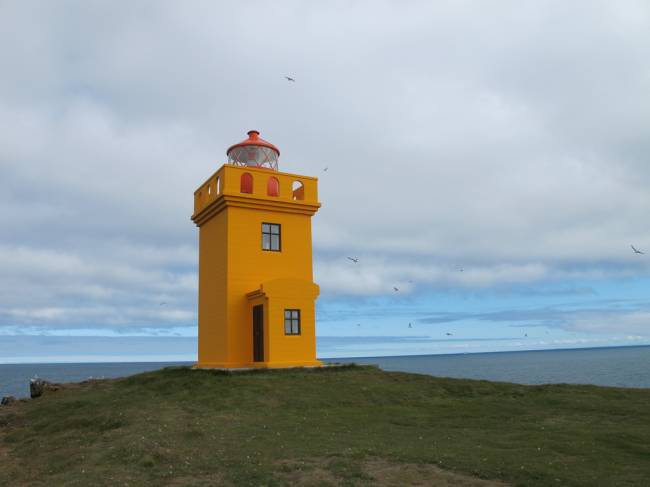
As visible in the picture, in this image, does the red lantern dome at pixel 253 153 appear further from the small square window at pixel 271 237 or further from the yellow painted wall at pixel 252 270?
the small square window at pixel 271 237

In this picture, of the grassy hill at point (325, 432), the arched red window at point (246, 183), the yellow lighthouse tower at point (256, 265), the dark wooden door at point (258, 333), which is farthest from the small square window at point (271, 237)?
the grassy hill at point (325, 432)

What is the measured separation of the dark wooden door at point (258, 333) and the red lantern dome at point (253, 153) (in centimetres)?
734

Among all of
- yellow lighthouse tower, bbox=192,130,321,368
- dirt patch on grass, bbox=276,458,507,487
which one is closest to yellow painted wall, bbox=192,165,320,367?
yellow lighthouse tower, bbox=192,130,321,368

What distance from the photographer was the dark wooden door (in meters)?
23.7

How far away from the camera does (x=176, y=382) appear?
20.8 metres

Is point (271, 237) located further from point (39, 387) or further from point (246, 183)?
point (39, 387)

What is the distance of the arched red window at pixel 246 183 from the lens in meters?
25.6

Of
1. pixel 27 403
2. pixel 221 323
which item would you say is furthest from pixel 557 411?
pixel 27 403

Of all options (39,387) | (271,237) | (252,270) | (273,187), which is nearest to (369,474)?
(252,270)

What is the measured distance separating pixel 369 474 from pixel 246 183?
17.5 meters

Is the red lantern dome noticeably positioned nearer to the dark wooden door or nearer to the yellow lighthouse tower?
the yellow lighthouse tower

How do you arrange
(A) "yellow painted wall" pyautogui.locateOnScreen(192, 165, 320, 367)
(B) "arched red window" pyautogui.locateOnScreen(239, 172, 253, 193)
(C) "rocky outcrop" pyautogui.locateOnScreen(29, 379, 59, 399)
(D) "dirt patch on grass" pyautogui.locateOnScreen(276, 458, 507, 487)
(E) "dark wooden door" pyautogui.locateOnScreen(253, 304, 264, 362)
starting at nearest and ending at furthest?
(D) "dirt patch on grass" pyautogui.locateOnScreen(276, 458, 507, 487) → (A) "yellow painted wall" pyautogui.locateOnScreen(192, 165, 320, 367) → (E) "dark wooden door" pyautogui.locateOnScreen(253, 304, 264, 362) → (C) "rocky outcrop" pyautogui.locateOnScreen(29, 379, 59, 399) → (B) "arched red window" pyautogui.locateOnScreen(239, 172, 253, 193)

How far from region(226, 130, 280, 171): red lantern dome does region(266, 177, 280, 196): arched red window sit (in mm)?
1006

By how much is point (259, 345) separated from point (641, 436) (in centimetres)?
1519
